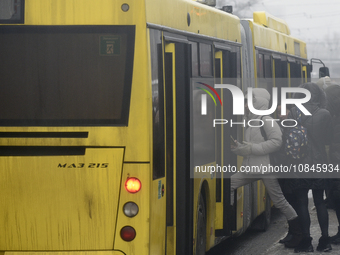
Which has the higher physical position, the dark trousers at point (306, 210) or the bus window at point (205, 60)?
the bus window at point (205, 60)

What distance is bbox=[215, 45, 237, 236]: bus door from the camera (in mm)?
7965

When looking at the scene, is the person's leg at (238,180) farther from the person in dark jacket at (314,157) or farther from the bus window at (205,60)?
the bus window at (205,60)

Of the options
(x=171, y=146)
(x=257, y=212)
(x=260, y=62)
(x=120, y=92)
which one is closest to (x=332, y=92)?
(x=260, y=62)

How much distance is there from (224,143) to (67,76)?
307 centimetres

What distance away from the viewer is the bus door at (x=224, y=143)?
7.96 m

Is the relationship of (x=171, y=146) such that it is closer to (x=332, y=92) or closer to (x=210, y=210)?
(x=210, y=210)

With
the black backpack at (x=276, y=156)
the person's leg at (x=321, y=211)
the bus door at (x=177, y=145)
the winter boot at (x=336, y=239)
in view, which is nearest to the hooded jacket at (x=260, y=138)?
the black backpack at (x=276, y=156)

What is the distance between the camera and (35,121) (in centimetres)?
555

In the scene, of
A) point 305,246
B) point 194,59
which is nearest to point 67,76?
point 194,59

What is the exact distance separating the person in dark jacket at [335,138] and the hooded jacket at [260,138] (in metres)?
0.93

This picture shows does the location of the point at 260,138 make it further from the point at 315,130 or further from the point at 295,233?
the point at 295,233

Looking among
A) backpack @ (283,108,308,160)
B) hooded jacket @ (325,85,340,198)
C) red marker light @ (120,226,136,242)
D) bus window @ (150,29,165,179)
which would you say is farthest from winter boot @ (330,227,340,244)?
red marker light @ (120,226,136,242)

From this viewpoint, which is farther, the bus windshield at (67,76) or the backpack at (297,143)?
the backpack at (297,143)

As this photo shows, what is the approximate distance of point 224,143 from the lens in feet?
26.9
